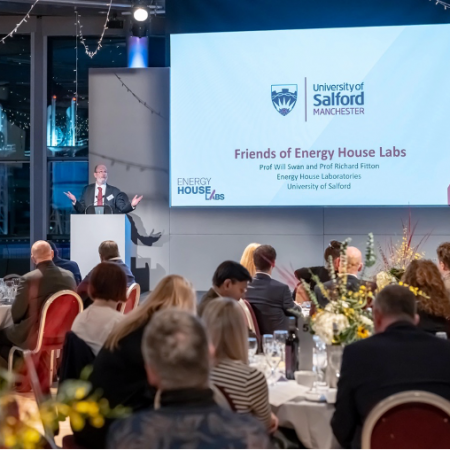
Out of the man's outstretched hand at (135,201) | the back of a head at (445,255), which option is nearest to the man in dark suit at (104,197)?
the man's outstretched hand at (135,201)

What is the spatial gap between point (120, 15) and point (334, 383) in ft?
25.8

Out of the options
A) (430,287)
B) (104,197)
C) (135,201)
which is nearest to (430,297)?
(430,287)

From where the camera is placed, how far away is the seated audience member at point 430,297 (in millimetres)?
4293

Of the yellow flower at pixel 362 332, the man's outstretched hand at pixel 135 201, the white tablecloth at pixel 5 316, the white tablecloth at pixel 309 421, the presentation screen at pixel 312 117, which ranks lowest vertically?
the white tablecloth at pixel 309 421

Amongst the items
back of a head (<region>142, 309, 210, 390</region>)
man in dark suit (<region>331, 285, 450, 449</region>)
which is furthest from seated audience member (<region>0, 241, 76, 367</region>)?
back of a head (<region>142, 309, 210, 390</region>)

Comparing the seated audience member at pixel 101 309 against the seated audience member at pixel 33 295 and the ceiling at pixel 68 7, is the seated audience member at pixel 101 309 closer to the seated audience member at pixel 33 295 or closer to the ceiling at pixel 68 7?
the seated audience member at pixel 33 295

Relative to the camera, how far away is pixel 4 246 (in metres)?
11.1

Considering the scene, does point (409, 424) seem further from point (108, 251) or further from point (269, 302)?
point (108, 251)

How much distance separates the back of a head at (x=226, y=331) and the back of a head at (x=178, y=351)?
0.97 m

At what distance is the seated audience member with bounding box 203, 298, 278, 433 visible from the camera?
2.72 metres

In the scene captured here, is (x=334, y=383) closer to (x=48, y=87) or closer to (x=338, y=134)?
(x=338, y=134)

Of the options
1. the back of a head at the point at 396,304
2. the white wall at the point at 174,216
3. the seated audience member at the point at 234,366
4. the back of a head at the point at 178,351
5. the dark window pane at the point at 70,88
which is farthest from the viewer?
the dark window pane at the point at 70,88

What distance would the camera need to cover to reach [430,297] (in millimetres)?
4352

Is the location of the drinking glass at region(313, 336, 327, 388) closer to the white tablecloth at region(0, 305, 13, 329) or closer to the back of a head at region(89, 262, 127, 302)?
the back of a head at region(89, 262, 127, 302)
